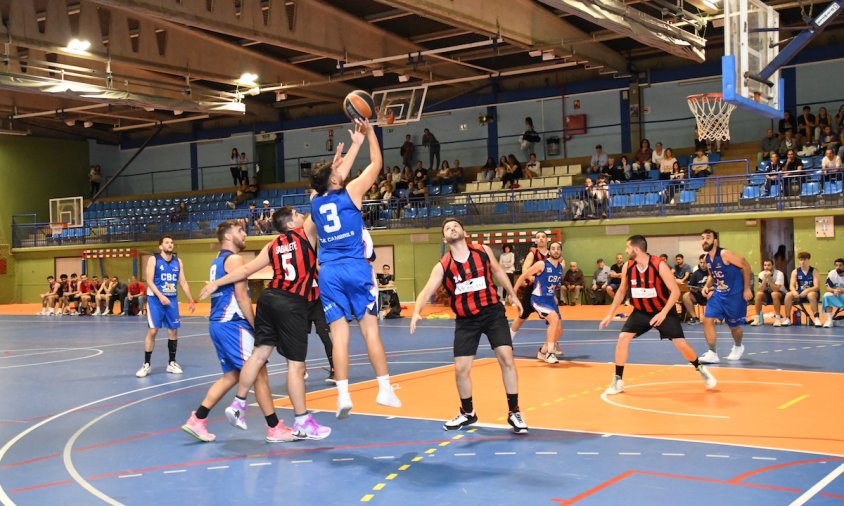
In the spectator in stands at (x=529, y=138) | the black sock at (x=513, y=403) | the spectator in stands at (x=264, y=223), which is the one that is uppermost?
the spectator in stands at (x=529, y=138)

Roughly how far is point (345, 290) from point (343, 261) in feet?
0.82

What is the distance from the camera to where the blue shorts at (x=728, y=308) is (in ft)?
41.4

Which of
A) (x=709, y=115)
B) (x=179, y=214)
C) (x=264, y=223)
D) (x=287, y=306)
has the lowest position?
(x=287, y=306)

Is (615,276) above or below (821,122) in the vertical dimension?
below

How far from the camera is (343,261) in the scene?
287 inches

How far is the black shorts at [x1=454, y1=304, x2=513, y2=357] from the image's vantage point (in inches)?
314

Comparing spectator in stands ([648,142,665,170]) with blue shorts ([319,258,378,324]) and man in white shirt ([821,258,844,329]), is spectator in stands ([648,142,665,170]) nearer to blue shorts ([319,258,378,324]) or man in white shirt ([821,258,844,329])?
man in white shirt ([821,258,844,329])

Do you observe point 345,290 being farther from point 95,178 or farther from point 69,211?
point 95,178

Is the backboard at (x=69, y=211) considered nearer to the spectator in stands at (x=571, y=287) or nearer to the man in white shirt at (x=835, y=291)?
the spectator in stands at (x=571, y=287)

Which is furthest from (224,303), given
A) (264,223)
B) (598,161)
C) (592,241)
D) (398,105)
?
(264,223)

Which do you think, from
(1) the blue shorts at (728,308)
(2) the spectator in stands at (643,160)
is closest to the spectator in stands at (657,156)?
(2) the spectator in stands at (643,160)

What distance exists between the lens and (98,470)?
693 cm

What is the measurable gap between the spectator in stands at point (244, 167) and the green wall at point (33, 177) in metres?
9.21

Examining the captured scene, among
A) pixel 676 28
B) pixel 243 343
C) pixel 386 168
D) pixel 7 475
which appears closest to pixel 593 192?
pixel 676 28
